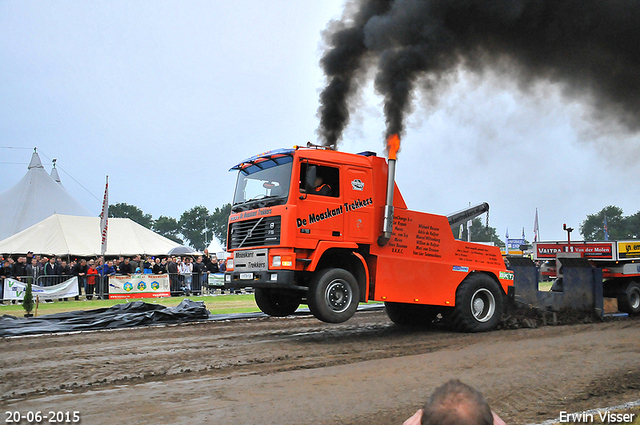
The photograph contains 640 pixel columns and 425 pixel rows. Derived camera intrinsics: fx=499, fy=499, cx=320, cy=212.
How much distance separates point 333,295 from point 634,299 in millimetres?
9064

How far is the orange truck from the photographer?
8.45 meters

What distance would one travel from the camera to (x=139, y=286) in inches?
775

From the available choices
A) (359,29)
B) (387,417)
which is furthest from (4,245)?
(387,417)

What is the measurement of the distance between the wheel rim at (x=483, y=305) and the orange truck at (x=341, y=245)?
2cm

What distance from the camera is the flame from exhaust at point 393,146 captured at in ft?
31.9

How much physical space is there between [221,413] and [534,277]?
8.98 meters

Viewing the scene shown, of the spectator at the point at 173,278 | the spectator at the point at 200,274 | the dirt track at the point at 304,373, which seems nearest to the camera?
the dirt track at the point at 304,373

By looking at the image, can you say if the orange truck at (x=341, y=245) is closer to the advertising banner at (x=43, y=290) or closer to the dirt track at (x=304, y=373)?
the dirt track at (x=304, y=373)

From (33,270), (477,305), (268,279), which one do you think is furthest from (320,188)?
(33,270)

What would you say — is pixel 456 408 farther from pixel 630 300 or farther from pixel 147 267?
pixel 147 267

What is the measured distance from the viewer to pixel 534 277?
11398 mm

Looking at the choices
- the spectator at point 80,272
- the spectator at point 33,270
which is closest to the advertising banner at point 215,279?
the spectator at point 80,272

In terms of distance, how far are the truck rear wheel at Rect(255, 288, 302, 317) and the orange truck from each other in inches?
0.9

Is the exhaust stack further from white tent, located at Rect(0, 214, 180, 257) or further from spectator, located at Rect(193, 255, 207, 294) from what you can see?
white tent, located at Rect(0, 214, 180, 257)
